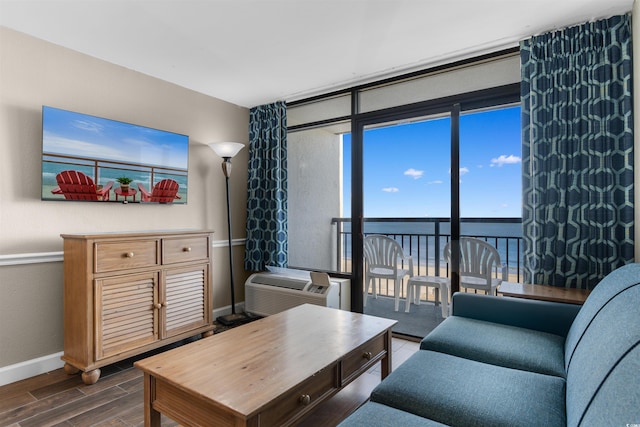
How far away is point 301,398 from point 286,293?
2.03 meters

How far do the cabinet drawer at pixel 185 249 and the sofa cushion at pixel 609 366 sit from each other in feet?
8.69

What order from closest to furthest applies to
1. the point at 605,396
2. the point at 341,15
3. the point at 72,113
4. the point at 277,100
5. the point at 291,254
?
the point at 605,396
the point at 341,15
the point at 72,113
the point at 277,100
the point at 291,254

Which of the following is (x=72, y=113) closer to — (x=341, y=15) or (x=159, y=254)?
(x=159, y=254)

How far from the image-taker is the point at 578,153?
2260mm

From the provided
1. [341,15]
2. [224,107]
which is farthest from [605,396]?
[224,107]

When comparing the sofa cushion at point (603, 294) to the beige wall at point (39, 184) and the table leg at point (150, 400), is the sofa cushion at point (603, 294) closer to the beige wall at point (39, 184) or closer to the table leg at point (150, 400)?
the table leg at point (150, 400)

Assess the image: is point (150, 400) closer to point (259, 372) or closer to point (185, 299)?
point (259, 372)

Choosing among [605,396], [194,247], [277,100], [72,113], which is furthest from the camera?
[277,100]

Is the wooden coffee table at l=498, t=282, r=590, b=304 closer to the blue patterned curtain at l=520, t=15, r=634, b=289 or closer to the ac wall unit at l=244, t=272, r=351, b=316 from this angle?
the blue patterned curtain at l=520, t=15, r=634, b=289

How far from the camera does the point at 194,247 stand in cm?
296

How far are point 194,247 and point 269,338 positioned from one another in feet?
4.77

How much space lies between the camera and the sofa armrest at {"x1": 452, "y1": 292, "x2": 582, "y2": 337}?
188cm

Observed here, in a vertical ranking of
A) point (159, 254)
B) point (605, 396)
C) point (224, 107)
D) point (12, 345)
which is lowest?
point (12, 345)

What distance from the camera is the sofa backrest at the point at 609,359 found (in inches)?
28.8
